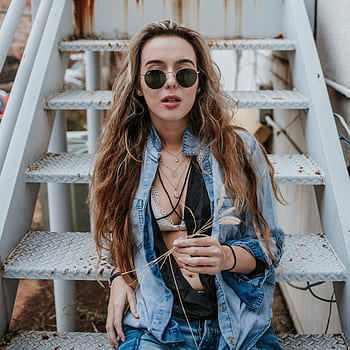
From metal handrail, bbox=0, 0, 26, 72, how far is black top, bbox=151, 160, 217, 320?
876 millimetres

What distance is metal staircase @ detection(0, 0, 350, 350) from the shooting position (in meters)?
1.83

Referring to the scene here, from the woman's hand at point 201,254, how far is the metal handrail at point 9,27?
1060 mm

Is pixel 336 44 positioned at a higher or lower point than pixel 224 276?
higher

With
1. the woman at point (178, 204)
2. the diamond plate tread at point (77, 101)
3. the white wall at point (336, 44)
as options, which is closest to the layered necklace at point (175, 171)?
the woman at point (178, 204)

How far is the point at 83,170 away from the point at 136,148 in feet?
1.48

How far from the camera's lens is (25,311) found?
3.91m

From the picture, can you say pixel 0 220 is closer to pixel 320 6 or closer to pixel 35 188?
pixel 35 188

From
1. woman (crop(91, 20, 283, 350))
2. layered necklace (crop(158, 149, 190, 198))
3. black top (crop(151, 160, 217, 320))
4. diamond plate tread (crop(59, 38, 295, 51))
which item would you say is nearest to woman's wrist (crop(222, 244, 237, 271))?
woman (crop(91, 20, 283, 350))

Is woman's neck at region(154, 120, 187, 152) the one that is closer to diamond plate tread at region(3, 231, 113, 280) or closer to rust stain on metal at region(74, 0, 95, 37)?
diamond plate tread at region(3, 231, 113, 280)

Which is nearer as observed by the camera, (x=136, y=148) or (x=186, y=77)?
(x=186, y=77)

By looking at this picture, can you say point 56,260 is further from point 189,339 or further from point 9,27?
point 9,27

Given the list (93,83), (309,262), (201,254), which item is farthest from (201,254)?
(93,83)

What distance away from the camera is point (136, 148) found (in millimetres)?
1729

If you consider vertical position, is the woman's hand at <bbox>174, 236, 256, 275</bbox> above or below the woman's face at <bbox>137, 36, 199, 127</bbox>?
below
